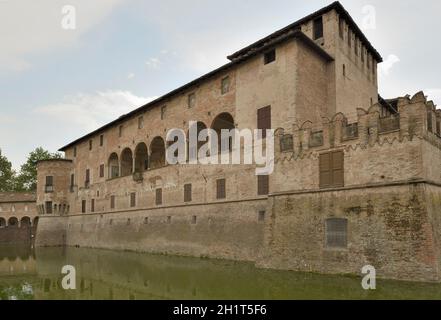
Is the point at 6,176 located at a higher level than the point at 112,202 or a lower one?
higher

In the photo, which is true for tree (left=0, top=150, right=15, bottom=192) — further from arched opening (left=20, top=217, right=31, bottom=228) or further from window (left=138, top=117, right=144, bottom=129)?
window (left=138, top=117, right=144, bottom=129)

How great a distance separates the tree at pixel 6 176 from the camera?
221 feet

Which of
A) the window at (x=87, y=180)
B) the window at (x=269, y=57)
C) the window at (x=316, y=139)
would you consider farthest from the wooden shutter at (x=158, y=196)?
the window at (x=316, y=139)

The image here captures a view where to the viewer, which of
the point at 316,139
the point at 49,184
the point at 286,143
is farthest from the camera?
the point at 49,184

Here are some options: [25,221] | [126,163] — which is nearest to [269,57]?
[126,163]

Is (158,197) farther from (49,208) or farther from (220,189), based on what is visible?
(49,208)

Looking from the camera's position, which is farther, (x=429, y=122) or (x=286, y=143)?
(x=286, y=143)

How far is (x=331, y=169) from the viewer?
1639cm

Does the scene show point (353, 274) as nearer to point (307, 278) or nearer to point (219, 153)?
point (307, 278)

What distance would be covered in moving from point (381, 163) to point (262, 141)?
7394mm

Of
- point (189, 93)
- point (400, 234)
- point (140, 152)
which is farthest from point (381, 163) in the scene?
point (140, 152)

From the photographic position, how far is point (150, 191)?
30.6 m

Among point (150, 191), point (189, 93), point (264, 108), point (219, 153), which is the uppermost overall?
point (189, 93)

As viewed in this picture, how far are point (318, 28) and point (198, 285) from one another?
1702cm
